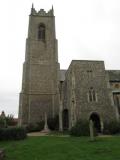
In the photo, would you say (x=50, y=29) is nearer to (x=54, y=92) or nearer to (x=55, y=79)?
(x=55, y=79)

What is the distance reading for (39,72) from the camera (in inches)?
1789

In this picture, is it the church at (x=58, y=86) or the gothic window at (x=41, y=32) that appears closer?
the church at (x=58, y=86)

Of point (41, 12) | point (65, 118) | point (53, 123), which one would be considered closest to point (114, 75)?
point (65, 118)

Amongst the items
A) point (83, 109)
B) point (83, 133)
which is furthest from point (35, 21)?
point (83, 133)

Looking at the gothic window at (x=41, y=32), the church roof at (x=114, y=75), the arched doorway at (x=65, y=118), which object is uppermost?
the gothic window at (x=41, y=32)

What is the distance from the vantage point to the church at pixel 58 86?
31969 millimetres

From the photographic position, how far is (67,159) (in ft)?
31.4

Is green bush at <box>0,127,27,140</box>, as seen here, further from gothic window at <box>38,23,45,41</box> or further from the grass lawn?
gothic window at <box>38,23,45,41</box>

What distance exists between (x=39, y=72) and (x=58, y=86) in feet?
18.8

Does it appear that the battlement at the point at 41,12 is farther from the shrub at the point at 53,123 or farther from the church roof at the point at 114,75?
the shrub at the point at 53,123

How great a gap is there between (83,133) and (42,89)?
864 inches

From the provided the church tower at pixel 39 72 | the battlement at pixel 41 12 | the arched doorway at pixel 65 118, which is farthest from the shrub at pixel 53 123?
the battlement at pixel 41 12

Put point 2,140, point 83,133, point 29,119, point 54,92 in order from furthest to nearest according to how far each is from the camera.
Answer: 1. point 54,92
2. point 29,119
3. point 83,133
4. point 2,140

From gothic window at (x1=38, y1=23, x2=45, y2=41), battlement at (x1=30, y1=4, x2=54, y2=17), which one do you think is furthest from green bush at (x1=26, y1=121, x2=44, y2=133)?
battlement at (x1=30, y1=4, x2=54, y2=17)
